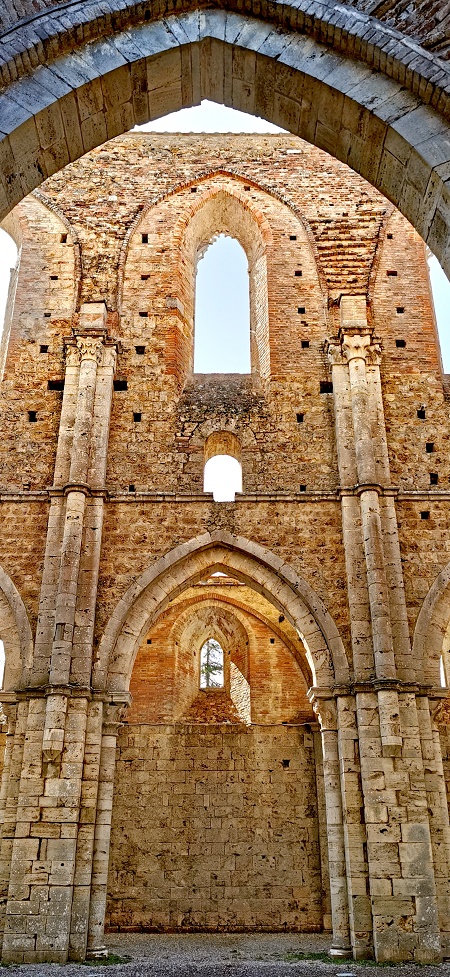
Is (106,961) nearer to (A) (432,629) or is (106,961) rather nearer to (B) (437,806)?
(B) (437,806)

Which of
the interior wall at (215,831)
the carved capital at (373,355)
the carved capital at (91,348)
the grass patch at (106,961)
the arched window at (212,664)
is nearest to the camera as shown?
the grass patch at (106,961)

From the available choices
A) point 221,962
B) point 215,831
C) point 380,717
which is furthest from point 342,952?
point 215,831

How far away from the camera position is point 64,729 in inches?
356

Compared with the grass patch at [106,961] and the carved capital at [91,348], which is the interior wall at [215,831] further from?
the carved capital at [91,348]

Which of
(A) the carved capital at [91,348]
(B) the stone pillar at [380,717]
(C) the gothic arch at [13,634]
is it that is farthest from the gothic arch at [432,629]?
(A) the carved capital at [91,348]

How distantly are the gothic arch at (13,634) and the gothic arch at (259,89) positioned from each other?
22.4ft

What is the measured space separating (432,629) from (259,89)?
7329mm

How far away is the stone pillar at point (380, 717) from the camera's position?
27.6ft

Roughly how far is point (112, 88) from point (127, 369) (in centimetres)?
777

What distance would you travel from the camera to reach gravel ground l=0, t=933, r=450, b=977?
711cm

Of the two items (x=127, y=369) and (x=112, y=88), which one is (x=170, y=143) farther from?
(x=112, y=88)

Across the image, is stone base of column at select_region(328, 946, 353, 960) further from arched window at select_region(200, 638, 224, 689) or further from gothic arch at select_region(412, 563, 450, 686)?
arched window at select_region(200, 638, 224, 689)

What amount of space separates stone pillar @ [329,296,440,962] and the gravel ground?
21.1 inches

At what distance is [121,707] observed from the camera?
31.4 ft
